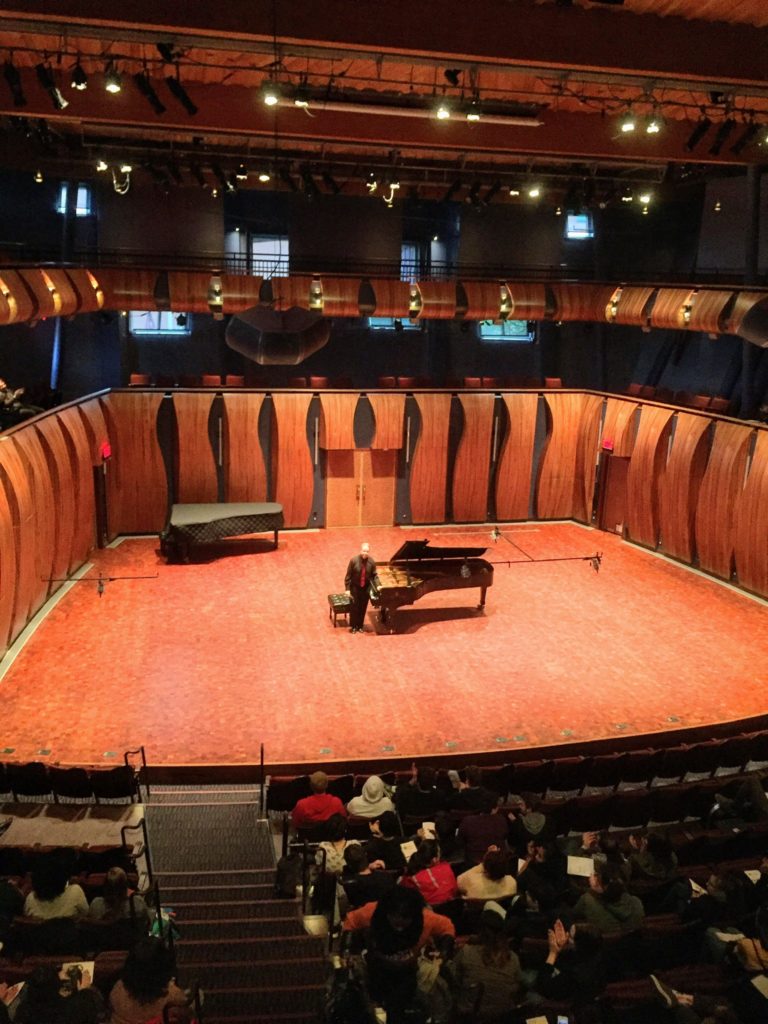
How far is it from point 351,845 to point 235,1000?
139cm

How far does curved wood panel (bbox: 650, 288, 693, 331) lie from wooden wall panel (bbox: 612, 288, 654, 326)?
257mm

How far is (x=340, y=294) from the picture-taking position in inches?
651

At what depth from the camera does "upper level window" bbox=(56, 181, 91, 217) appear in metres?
18.7

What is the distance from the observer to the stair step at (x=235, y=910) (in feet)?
20.6

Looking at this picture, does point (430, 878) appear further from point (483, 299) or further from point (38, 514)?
point (483, 299)

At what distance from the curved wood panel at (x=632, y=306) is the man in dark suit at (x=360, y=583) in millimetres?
7806

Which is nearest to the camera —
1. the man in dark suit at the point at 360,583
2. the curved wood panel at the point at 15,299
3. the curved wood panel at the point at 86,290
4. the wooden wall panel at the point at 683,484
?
the curved wood panel at the point at 15,299

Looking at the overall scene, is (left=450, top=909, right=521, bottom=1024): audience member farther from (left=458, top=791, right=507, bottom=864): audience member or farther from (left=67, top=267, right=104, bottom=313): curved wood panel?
(left=67, top=267, right=104, bottom=313): curved wood panel

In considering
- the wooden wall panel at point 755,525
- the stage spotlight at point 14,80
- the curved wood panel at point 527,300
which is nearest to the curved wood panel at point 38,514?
the stage spotlight at point 14,80

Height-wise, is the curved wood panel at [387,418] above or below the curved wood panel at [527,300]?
below

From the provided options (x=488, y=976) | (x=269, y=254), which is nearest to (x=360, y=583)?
(x=488, y=976)

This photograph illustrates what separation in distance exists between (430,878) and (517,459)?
482 inches

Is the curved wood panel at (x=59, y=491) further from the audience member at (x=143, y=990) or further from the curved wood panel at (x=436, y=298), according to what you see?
the audience member at (x=143, y=990)

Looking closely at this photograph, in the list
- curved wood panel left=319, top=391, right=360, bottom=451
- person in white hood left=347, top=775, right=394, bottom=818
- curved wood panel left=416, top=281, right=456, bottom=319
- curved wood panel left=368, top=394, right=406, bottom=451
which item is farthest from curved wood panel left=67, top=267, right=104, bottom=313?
person in white hood left=347, top=775, right=394, bottom=818
